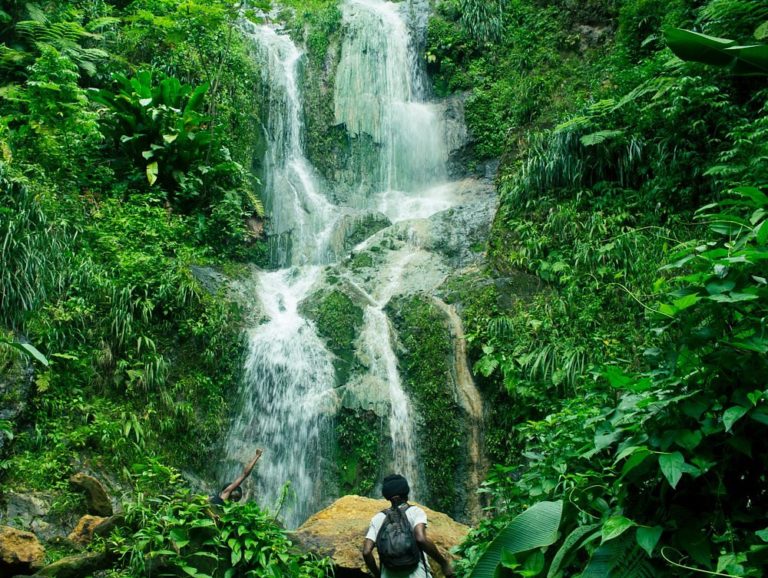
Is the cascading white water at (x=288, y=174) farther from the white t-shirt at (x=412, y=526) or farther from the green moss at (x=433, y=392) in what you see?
the white t-shirt at (x=412, y=526)

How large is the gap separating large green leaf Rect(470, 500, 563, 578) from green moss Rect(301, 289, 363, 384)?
18.7ft

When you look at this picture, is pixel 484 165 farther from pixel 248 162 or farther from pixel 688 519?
pixel 688 519

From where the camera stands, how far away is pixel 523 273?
8133 mm

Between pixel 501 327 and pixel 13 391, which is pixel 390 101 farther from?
pixel 13 391

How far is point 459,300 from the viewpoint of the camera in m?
8.26

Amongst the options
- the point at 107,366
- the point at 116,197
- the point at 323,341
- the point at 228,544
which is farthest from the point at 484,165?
the point at 228,544

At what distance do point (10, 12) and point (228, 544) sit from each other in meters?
10.7

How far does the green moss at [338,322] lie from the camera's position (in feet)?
26.5

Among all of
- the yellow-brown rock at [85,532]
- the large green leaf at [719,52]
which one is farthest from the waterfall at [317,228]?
the large green leaf at [719,52]

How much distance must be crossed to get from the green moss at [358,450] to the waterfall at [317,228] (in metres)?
0.20

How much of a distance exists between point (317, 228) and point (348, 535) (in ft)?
24.8

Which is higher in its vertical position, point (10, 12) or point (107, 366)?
point (10, 12)

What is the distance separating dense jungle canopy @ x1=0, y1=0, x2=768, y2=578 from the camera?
2.04m

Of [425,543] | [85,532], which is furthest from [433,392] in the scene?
[85,532]
